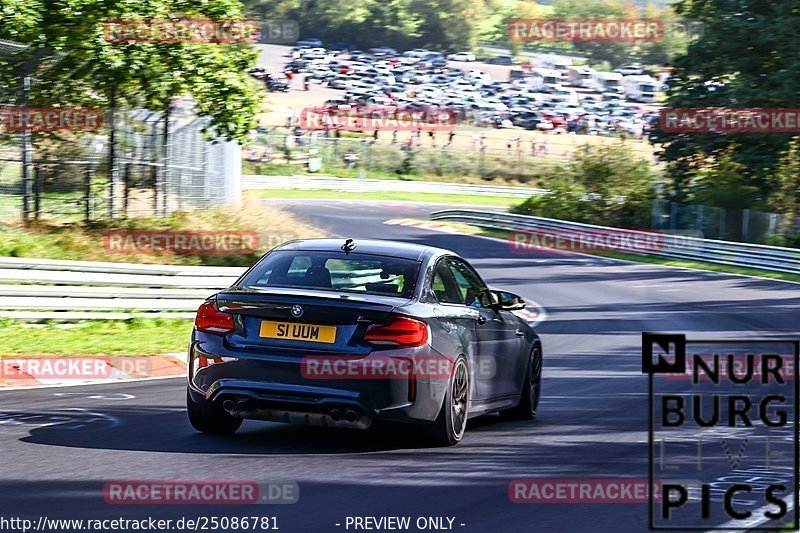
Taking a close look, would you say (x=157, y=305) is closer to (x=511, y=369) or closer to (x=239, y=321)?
(x=511, y=369)

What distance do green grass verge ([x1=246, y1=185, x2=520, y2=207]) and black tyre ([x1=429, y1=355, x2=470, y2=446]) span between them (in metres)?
49.7

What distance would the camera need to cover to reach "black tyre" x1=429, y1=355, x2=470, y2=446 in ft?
27.9

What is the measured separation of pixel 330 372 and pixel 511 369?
2.62 meters

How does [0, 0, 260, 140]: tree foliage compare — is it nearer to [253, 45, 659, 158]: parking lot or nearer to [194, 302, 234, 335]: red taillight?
[194, 302, 234, 335]: red taillight

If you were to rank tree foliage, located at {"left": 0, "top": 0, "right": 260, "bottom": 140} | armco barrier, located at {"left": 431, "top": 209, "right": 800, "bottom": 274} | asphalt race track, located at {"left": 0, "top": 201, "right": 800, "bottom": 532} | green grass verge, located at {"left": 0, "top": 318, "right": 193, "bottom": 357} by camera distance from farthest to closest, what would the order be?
armco barrier, located at {"left": 431, "top": 209, "right": 800, "bottom": 274}, tree foliage, located at {"left": 0, "top": 0, "right": 260, "bottom": 140}, green grass verge, located at {"left": 0, "top": 318, "right": 193, "bottom": 357}, asphalt race track, located at {"left": 0, "top": 201, "right": 800, "bottom": 532}

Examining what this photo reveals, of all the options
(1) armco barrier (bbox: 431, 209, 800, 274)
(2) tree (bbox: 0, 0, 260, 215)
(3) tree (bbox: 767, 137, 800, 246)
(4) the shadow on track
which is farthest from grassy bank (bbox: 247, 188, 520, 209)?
(4) the shadow on track

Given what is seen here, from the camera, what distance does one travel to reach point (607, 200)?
5091cm

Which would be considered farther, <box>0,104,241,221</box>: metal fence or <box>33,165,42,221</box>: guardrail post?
<box>33,165,42,221</box>: guardrail post

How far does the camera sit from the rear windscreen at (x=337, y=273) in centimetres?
866

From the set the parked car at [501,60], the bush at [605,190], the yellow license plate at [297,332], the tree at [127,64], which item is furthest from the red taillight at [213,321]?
the parked car at [501,60]

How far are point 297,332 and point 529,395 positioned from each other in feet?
10.7

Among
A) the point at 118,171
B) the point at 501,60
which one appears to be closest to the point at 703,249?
the point at 118,171

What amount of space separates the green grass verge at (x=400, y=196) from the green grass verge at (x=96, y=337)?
137 feet

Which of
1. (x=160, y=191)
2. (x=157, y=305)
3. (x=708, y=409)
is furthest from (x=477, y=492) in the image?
(x=160, y=191)
